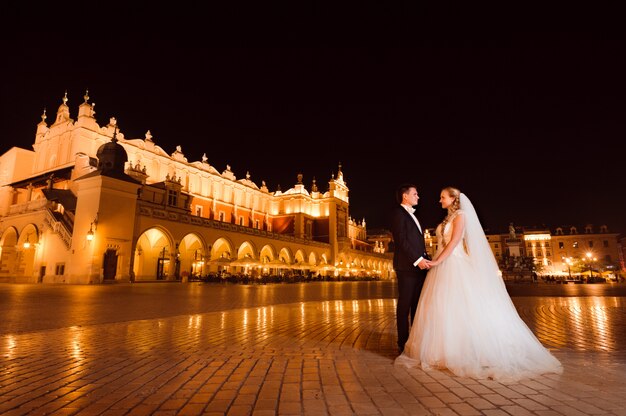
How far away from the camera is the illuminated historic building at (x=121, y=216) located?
26594 mm

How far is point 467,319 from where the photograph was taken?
14.3 ft

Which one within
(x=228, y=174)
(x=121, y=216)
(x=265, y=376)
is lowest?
(x=265, y=376)

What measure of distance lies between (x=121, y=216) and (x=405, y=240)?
27.0 m

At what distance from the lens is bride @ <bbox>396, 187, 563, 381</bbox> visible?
409cm

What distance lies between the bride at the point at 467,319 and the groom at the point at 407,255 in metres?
Answer: 0.25

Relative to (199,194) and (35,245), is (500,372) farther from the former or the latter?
(199,194)

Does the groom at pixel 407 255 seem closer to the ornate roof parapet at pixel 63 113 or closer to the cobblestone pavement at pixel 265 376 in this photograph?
the cobblestone pavement at pixel 265 376

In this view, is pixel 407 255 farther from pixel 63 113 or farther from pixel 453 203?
pixel 63 113

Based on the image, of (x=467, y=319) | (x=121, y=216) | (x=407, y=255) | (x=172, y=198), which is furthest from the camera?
(x=172, y=198)

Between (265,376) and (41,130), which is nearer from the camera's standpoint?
(265,376)

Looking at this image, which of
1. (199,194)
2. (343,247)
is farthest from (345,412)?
(343,247)

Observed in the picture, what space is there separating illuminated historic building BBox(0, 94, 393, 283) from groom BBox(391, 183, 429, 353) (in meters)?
25.2

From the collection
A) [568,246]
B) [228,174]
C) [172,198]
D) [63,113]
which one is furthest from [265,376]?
[568,246]

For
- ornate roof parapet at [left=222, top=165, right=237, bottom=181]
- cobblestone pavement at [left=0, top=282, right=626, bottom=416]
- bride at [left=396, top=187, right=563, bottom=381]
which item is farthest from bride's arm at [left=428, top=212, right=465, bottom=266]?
ornate roof parapet at [left=222, top=165, right=237, bottom=181]
